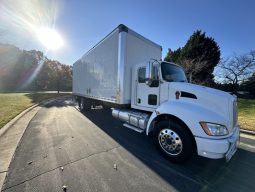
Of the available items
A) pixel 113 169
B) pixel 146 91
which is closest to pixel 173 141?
pixel 113 169

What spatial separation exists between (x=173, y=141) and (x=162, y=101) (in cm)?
118

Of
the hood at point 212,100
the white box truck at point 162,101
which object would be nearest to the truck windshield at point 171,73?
the white box truck at point 162,101

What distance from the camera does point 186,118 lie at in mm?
3625

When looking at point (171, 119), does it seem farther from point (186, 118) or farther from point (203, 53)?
point (203, 53)

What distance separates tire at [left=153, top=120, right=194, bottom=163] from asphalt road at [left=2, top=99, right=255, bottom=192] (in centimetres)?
21

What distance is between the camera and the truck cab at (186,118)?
335 cm

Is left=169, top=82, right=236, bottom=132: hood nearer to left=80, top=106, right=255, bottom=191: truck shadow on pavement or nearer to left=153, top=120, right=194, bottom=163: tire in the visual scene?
left=153, top=120, right=194, bottom=163: tire

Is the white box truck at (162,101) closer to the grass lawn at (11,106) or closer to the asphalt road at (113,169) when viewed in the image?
the asphalt road at (113,169)

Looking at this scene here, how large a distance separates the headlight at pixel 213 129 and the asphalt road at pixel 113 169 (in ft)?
2.87

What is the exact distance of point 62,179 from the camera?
3129 mm

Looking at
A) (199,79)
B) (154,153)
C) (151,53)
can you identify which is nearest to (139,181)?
(154,153)

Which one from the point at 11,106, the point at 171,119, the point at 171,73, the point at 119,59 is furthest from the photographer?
the point at 11,106

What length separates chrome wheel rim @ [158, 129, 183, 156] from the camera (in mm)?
3771

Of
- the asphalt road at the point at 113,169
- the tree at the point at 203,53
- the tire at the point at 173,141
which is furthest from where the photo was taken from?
the tree at the point at 203,53
